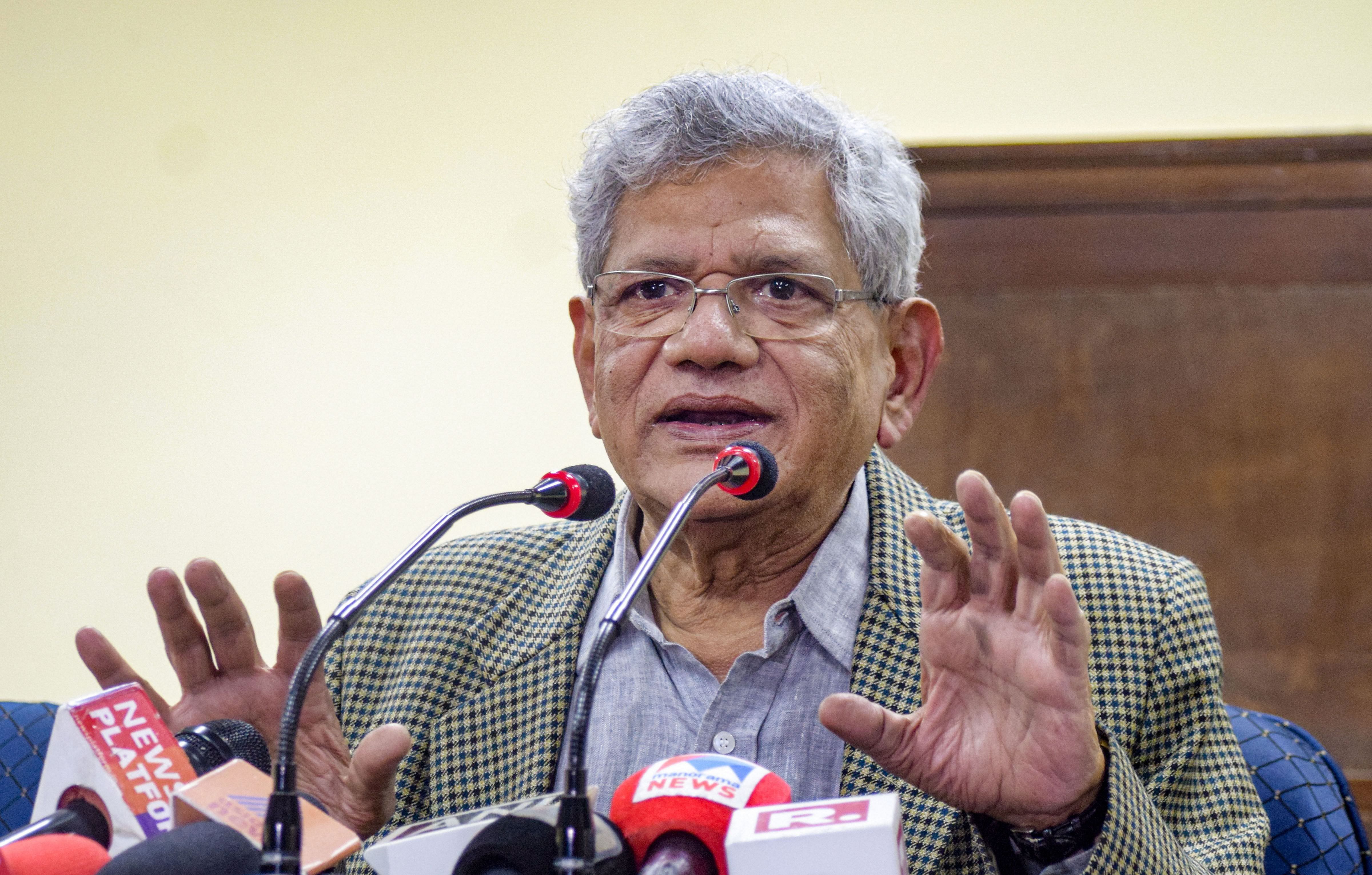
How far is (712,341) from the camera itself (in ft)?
5.13

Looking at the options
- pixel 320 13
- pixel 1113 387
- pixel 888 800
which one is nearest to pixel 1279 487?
pixel 1113 387

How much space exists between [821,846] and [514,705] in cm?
87

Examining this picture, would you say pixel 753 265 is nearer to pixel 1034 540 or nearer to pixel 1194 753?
pixel 1034 540

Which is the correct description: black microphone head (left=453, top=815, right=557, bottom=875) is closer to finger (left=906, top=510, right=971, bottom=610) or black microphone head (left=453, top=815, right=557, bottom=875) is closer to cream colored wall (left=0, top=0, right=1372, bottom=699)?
finger (left=906, top=510, right=971, bottom=610)

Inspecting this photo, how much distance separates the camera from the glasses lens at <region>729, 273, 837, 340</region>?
1.60 metres

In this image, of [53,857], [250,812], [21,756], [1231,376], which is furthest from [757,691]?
[1231,376]

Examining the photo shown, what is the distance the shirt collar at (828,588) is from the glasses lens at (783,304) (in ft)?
0.71

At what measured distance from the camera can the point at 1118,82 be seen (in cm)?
254

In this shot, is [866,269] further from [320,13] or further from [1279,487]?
[320,13]

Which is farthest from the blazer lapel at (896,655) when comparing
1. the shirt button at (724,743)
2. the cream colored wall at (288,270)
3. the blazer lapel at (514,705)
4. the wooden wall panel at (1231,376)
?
the cream colored wall at (288,270)

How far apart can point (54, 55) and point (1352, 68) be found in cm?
269

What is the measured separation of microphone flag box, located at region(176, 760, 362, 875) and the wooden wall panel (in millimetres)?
1824

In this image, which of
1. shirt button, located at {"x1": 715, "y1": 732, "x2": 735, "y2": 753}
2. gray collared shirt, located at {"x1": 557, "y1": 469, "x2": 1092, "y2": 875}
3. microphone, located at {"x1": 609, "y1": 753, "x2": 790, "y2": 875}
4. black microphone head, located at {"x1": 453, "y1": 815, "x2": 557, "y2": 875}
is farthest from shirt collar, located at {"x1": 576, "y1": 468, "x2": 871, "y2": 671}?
black microphone head, located at {"x1": 453, "y1": 815, "x2": 557, "y2": 875}

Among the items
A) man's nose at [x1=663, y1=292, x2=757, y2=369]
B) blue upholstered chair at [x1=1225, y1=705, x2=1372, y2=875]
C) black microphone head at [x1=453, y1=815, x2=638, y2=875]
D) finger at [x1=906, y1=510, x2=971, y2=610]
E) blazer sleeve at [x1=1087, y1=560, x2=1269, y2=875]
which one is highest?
man's nose at [x1=663, y1=292, x2=757, y2=369]
